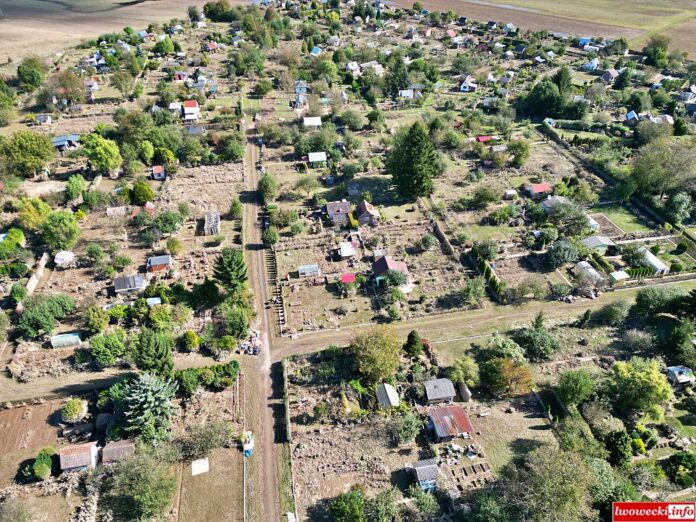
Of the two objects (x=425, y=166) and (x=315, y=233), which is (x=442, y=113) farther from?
(x=315, y=233)

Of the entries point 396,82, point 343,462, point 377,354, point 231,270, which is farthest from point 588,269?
point 396,82

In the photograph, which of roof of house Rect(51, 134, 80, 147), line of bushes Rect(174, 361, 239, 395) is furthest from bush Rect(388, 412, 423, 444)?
roof of house Rect(51, 134, 80, 147)

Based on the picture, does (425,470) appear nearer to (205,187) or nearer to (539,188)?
(539,188)

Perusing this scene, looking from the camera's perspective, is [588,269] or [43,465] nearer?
[43,465]

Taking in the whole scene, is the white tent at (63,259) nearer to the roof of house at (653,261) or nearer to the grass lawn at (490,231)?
the grass lawn at (490,231)

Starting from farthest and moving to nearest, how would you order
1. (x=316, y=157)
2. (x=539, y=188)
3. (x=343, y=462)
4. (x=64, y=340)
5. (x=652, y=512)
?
(x=316, y=157), (x=539, y=188), (x=64, y=340), (x=343, y=462), (x=652, y=512)

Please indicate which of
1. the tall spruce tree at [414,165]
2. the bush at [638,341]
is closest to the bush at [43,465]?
the tall spruce tree at [414,165]
